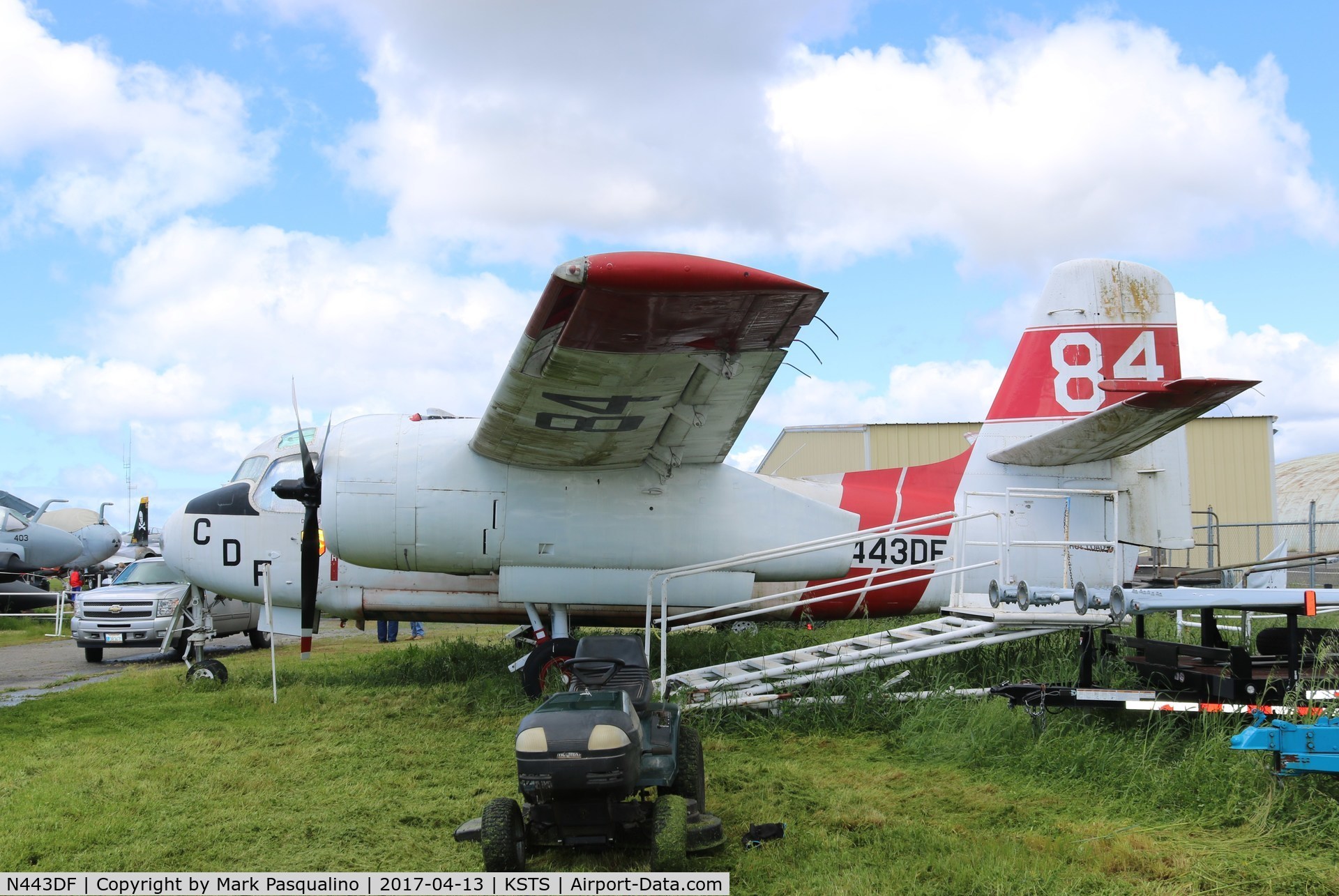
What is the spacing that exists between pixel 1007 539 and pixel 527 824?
509 centimetres

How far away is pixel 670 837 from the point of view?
4258 millimetres

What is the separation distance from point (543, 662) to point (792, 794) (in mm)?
4102

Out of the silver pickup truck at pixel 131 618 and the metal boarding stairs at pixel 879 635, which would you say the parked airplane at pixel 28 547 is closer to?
the silver pickup truck at pixel 131 618

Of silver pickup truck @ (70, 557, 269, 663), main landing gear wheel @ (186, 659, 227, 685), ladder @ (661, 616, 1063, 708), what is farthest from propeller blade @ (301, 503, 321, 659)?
silver pickup truck @ (70, 557, 269, 663)

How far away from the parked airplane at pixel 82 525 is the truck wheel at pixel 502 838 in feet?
89.7

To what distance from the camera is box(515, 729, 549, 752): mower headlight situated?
13.8 feet

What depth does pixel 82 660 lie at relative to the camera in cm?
1532

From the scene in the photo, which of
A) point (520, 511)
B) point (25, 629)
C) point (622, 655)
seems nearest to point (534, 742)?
point (622, 655)

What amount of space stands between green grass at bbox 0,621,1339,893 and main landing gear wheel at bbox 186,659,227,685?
147cm

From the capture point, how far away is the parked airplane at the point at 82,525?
27297 mm

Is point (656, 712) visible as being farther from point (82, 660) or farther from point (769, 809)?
point (82, 660)

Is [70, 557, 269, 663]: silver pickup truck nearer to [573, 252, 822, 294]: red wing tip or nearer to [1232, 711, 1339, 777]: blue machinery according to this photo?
[573, 252, 822, 294]: red wing tip

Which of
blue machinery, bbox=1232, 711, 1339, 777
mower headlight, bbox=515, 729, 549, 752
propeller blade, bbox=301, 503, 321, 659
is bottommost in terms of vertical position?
blue machinery, bbox=1232, 711, 1339, 777

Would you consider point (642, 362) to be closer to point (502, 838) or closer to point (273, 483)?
point (502, 838)
